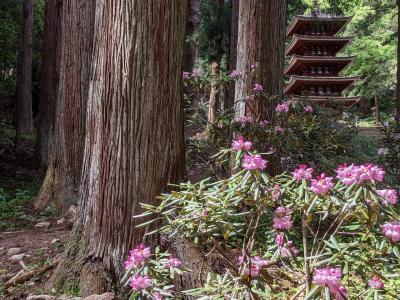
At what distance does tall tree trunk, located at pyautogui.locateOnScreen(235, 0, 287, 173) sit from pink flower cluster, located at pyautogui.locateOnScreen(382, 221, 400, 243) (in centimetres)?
375

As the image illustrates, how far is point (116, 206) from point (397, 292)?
6.80 feet

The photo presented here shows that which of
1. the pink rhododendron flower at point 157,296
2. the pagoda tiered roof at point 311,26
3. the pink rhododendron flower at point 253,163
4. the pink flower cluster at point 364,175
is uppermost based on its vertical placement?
the pagoda tiered roof at point 311,26

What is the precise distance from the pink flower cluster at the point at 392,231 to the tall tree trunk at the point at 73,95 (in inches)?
192

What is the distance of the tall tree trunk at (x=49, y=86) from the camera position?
30.9 feet

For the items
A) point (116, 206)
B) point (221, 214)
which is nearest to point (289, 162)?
point (116, 206)

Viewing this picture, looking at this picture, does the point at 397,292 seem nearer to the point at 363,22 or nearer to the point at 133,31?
the point at 133,31

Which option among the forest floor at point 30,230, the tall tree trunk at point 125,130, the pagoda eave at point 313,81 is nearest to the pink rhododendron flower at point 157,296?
the tall tree trunk at point 125,130

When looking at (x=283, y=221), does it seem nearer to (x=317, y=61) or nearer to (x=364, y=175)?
(x=364, y=175)

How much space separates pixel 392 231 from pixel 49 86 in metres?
8.86

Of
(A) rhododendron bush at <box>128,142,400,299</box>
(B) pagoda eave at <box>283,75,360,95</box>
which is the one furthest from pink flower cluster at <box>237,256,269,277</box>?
(B) pagoda eave at <box>283,75,360,95</box>

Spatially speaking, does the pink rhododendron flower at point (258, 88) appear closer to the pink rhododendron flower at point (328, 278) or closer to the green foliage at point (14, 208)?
the green foliage at point (14, 208)

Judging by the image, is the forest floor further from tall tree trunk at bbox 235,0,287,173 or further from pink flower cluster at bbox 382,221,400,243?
pink flower cluster at bbox 382,221,400,243

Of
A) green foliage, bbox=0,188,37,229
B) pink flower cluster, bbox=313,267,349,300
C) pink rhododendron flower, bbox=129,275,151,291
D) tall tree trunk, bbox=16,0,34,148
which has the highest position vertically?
tall tree trunk, bbox=16,0,34,148

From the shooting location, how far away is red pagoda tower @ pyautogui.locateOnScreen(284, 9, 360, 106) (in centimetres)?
2545
